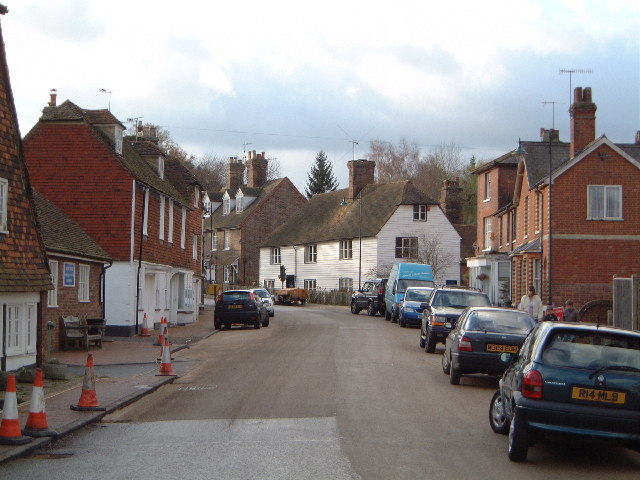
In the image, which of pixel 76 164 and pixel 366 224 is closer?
pixel 76 164

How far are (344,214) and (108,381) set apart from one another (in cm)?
5366

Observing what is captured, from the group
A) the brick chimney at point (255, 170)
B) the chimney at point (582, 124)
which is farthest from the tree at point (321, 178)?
the chimney at point (582, 124)

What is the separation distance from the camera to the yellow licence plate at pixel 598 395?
9.06 metres

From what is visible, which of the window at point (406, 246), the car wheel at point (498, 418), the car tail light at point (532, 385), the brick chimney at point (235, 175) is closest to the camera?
the car tail light at point (532, 385)

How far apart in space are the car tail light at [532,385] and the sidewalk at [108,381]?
5.65 meters

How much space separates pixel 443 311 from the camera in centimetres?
2314

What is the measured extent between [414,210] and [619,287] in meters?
39.5

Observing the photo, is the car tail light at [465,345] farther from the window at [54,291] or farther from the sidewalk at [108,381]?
the window at [54,291]

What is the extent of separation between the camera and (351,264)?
67.4m

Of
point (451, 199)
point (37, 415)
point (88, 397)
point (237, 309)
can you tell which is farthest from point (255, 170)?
point (37, 415)

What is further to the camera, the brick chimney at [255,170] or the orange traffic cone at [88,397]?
the brick chimney at [255,170]

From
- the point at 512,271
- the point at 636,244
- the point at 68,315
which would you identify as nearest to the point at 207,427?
the point at 68,315

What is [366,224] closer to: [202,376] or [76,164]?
[76,164]

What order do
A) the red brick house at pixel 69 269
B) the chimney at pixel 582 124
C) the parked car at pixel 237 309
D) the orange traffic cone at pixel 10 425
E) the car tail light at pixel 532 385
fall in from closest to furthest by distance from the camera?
the car tail light at pixel 532 385 → the orange traffic cone at pixel 10 425 → the red brick house at pixel 69 269 → the parked car at pixel 237 309 → the chimney at pixel 582 124
